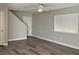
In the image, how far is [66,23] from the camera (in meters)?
4.73

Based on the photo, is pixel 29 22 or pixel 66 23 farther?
pixel 29 22

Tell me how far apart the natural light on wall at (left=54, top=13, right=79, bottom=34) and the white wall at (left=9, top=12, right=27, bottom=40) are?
2.19 metres

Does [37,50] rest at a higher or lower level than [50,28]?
lower

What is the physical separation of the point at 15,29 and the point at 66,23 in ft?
9.93

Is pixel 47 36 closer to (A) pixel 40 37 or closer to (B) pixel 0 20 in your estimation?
(A) pixel 40 37

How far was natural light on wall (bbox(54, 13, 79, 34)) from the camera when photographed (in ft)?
14.1

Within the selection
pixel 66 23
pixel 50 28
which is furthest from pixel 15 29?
pixel 66 23

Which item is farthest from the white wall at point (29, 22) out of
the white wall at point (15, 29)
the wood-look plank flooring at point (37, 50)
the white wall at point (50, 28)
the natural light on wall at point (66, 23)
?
the wood-look plank flooring at point (37, 50)

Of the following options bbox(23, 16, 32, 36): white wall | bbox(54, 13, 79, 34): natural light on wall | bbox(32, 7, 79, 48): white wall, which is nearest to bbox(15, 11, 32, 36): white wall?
bbox(23, 16, 32, 36): white wall

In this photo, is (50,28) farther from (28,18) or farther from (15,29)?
(28,18)

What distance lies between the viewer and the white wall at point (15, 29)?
5.73 m

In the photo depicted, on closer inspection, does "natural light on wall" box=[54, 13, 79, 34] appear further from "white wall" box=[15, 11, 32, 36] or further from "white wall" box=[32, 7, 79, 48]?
"white wall" box=[15, 11, 32, 36]

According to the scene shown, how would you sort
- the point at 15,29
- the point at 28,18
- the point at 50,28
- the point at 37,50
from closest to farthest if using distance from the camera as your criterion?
the point at 37,50 < the point at 50,28 < the point at 15,29 < the point at 28,18

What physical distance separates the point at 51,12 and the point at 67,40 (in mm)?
1896
